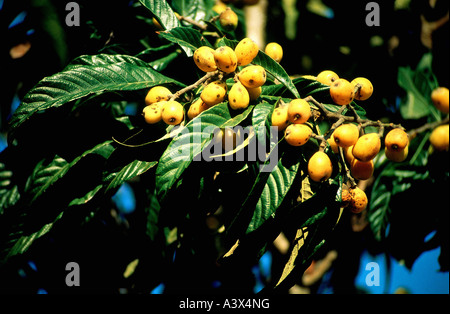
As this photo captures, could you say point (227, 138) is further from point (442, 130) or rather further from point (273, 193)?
point (442, 130)

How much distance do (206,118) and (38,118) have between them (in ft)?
2.55

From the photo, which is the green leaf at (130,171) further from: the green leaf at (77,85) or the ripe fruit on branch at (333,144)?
the ripe fruit on branch at (333,144)

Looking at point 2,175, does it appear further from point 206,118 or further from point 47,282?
point 206,118

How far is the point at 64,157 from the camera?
1.24 meters

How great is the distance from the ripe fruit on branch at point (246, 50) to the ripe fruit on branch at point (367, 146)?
394mm

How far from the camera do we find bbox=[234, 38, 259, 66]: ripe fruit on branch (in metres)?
0.96

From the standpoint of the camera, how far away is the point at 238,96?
3.04 ft

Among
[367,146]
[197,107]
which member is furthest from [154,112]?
[367,146]

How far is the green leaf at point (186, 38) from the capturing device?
42.4 inches

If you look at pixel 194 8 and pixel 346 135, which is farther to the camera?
pixel 194 8

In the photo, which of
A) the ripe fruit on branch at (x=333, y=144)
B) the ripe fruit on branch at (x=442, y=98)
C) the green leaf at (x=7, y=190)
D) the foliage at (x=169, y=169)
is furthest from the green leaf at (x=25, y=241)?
the ripe fruit on branch at (x=442, y=98)

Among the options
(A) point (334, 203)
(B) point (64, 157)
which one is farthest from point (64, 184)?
(A) point (334, 203)

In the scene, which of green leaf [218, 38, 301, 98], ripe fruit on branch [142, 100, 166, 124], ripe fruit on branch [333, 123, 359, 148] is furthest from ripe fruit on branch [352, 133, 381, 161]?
ripe fruit on branch [142, 100, 166, 124]

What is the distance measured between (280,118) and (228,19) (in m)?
0.77
